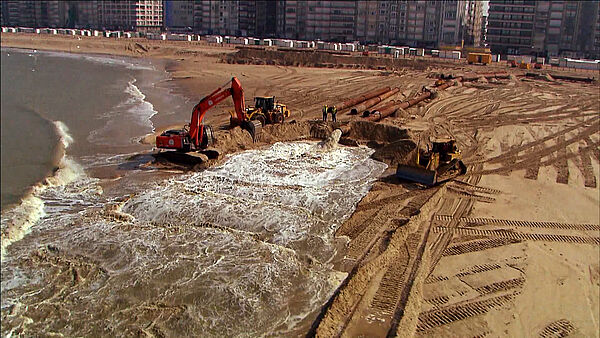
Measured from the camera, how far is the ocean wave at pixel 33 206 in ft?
45.1

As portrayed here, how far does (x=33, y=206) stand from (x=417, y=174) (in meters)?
12.4

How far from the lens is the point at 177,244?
1370 centimetres

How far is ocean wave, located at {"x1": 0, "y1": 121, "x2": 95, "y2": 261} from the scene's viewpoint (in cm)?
1374

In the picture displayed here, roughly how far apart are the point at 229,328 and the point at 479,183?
11887 mm

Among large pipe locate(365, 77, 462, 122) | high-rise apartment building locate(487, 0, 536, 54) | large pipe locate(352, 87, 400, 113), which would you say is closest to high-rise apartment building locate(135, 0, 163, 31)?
high-rise apartment building locate(487, 0, 536, 54)

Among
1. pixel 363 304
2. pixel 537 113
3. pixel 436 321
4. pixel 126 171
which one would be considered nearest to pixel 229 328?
pixel 363 304

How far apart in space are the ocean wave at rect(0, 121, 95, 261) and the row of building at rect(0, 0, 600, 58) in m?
86.6

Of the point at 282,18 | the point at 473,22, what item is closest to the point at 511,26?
the point at 473,22

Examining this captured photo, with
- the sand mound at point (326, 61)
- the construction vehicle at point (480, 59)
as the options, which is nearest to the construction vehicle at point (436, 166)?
the sand mound at point (326, 61)

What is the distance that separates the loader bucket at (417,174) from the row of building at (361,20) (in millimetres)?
83089

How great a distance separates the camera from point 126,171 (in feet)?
65.9

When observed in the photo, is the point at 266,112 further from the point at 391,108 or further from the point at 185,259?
the point at 185,259

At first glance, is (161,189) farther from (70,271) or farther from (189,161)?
(70,271)

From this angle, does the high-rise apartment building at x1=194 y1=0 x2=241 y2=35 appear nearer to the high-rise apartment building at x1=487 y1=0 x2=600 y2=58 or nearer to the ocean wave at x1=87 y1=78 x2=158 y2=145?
the high-rise apartment building at x1=487 y1=0 x2=600 y2=58
